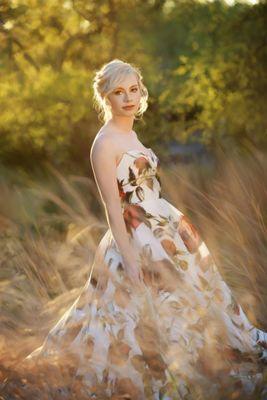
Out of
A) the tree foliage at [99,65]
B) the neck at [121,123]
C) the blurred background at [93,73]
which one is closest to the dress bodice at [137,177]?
the neck at [121,123]

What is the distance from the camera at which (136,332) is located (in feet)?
10.8

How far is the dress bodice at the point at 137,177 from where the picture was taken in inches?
134

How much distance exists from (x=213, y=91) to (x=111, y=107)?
6.49m

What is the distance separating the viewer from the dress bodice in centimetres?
341

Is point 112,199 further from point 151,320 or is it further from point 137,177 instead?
point 151,320

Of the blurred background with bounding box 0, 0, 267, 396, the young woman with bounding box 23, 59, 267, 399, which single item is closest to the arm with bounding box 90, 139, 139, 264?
the young woman with bounding box 23, 59, 267, 399

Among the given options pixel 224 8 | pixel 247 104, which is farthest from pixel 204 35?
pixel 247 104

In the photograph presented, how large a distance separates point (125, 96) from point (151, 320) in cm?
105

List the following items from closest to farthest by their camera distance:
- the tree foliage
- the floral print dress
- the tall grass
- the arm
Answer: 1. the floral print dress
2. the arm
3. the tall grass
4. the tree foliage

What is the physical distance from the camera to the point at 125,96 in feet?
11.2

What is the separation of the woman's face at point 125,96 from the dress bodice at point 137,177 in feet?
0.65

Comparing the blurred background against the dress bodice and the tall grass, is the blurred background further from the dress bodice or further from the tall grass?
the dress bodice

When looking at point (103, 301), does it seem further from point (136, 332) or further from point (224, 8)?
point (224, 8)

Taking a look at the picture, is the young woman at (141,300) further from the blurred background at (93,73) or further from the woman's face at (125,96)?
the blurred background at (93,73)
